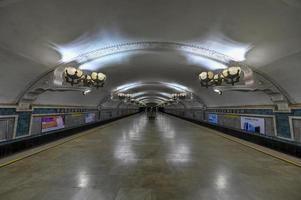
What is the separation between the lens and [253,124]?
409 inches

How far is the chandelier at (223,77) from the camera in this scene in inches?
243

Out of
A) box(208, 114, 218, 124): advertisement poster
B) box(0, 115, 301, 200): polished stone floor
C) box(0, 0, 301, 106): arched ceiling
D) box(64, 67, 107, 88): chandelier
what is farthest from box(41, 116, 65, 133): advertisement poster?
box(208, 114, 218, 124): advertisement poster

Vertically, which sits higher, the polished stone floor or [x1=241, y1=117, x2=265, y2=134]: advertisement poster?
[x1=241, y1=117, x2=265, y2=134]: advertisement poster

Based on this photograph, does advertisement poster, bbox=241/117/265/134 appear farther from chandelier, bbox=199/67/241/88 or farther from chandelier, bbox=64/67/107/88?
chandelier, bbox=64/67/107/88

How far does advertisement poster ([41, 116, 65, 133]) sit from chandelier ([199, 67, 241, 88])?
8.83 meters

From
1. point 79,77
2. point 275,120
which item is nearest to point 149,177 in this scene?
point 79,77

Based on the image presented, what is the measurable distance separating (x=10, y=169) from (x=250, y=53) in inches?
305

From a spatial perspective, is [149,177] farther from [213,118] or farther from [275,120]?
[213,118]

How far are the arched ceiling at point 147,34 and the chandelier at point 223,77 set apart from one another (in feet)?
2.16

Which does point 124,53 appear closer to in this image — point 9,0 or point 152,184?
point 9,0

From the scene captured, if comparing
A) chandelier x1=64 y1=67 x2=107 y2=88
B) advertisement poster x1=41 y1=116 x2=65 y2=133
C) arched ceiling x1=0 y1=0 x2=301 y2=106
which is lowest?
advertisement poster x1=41 y1=116 x2=65 y2=133

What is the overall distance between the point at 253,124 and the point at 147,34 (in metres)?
8.70

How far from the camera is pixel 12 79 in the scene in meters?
6.28

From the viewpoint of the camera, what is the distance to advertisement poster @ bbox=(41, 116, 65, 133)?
9661mm
